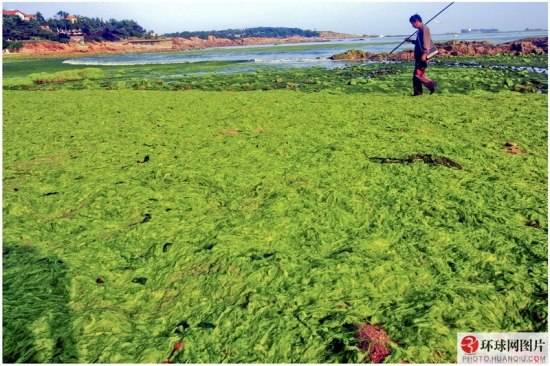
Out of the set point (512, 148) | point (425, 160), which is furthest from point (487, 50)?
point (425, 160)

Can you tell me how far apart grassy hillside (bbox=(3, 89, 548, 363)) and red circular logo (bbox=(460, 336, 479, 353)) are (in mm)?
72

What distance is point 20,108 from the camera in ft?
33.0

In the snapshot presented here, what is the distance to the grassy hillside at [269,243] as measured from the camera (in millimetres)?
2395

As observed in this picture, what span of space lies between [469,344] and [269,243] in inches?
66.2

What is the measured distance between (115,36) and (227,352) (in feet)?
346

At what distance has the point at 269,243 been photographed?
3396 millimetres

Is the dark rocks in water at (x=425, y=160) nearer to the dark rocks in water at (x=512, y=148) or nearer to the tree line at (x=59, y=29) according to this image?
the dark rocks in water at (x=512, y=148)

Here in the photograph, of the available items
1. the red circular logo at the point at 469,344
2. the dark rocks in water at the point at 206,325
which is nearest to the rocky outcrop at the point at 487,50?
the red circular logo at the point at 469,344

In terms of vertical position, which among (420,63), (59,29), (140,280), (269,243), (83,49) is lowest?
(140,280)

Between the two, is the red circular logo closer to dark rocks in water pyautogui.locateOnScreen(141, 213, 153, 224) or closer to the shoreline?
dark rocks in water pyautogui.locateOnScreen(141, 213, 153, 224)

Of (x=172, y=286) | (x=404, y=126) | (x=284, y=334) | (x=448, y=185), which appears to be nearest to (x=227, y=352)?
(x=284, y=334)

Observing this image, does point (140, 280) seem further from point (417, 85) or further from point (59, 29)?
point (59, 29)

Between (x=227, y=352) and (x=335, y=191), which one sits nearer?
(x=227, y=352)

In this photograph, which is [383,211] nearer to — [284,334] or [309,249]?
[309,249]
